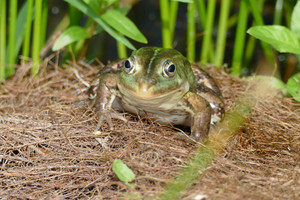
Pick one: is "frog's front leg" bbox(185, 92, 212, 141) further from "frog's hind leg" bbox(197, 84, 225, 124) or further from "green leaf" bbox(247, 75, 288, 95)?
"green leaf" bbox(247, 75, 288, 95)

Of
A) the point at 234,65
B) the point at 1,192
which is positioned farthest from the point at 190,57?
the point at 1,192

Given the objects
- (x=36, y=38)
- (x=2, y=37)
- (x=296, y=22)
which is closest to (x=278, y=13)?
(x=296, y=22)

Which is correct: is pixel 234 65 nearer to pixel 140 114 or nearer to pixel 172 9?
pixel 172 9

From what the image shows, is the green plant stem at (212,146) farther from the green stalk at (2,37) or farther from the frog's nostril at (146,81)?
the green stalk at (2,37)

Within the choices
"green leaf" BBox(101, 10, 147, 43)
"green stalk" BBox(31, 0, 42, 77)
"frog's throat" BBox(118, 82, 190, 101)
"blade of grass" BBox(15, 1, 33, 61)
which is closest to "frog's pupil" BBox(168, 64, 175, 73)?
"frog's throat" BBox(118, 82, 190, 101)

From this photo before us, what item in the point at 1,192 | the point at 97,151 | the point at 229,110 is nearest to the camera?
the point at 1,192

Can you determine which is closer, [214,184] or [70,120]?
[214,184]
